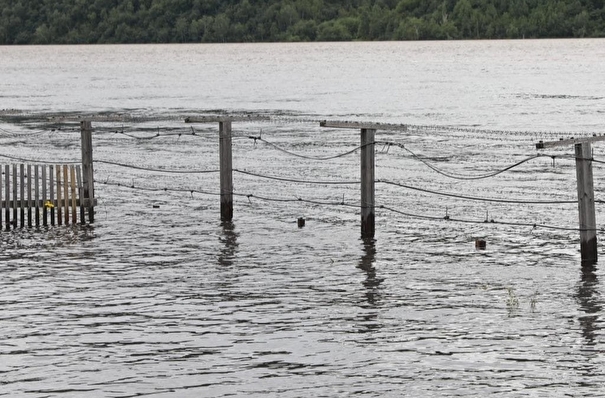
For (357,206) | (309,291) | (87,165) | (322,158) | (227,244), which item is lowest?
(309,291)

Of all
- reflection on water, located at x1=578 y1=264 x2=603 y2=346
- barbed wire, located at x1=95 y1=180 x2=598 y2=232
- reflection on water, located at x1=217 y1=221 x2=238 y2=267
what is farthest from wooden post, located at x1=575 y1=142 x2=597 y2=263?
reflection on water, located at x1=217 y1=221 x2=238 y2=267

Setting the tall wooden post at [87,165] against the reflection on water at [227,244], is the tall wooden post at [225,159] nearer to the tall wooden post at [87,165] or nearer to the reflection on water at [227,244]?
the reflection on water at [227,244]

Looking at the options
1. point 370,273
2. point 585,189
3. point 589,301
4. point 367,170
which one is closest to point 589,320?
point 589,301

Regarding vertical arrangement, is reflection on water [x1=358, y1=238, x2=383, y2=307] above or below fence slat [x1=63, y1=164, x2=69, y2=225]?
below

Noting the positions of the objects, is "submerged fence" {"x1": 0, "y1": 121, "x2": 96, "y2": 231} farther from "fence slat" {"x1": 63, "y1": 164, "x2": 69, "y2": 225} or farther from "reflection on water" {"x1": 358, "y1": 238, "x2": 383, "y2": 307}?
"reflection on water" {"x1": 358, "y1": 238, "x2": 383, "y2": 307}

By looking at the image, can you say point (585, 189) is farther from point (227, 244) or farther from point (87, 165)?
point (87, 165)

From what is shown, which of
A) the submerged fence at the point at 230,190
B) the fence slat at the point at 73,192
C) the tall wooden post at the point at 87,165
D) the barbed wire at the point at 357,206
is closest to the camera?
the submerged fence at the point at 230,190

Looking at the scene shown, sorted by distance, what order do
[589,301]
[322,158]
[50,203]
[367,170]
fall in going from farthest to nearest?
1. [322,158]
2. [50,203]
3. [367,170]
4. [589,301]

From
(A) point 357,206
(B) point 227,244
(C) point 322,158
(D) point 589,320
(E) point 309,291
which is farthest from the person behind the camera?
(C) point 322,158

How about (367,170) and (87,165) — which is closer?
(367,170)

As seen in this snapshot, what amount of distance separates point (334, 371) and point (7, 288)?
666 centimetres

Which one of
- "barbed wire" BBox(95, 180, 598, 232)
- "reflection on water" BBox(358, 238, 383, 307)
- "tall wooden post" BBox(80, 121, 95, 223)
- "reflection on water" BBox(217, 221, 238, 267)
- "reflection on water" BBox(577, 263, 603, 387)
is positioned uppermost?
"tall wooden post" BBox(80, 121, 95, 223)

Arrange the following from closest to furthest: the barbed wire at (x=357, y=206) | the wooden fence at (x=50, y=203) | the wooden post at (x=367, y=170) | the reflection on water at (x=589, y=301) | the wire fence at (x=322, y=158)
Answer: the reflection on water at (x=589, y=301)
the wooden post at (x=367, y=170)
the barbed wire at (x=357, y=206)
the wooden fence at (x=50, y=203)
the wire fence at (x=322, y=158)

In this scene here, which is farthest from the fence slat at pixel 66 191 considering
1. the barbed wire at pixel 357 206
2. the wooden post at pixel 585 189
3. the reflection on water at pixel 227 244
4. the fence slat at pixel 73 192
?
the wooden post at pixel 585 189
